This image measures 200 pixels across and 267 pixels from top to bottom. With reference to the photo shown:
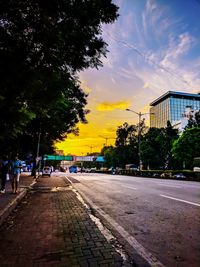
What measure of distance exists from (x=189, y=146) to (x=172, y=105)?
81912 mm

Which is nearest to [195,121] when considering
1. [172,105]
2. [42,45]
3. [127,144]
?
[127,144]

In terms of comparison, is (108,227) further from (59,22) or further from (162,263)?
(59,22)

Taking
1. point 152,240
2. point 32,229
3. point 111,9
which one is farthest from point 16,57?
point 152,240

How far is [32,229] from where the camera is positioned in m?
5.98

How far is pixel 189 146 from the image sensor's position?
2144 inches

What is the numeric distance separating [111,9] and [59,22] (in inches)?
61.4

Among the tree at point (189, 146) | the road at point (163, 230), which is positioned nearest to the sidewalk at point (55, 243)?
the road at point (163, 230)

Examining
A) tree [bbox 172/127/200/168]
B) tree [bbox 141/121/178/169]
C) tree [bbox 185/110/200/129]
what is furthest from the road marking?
tree [bbox 141/121/178/169]

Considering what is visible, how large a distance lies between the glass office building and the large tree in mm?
123661

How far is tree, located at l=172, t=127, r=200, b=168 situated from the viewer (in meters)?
53.9

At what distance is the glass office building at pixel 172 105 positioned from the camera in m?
133

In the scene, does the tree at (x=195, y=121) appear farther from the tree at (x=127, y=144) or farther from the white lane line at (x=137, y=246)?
the white lane line at (x=137, y=246)

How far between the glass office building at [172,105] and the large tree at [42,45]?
406 feet

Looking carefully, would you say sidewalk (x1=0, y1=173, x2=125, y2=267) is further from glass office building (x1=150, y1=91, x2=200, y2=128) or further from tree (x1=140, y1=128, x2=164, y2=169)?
glass office building (x1=150, y1=91, x2=200, y2=128)
